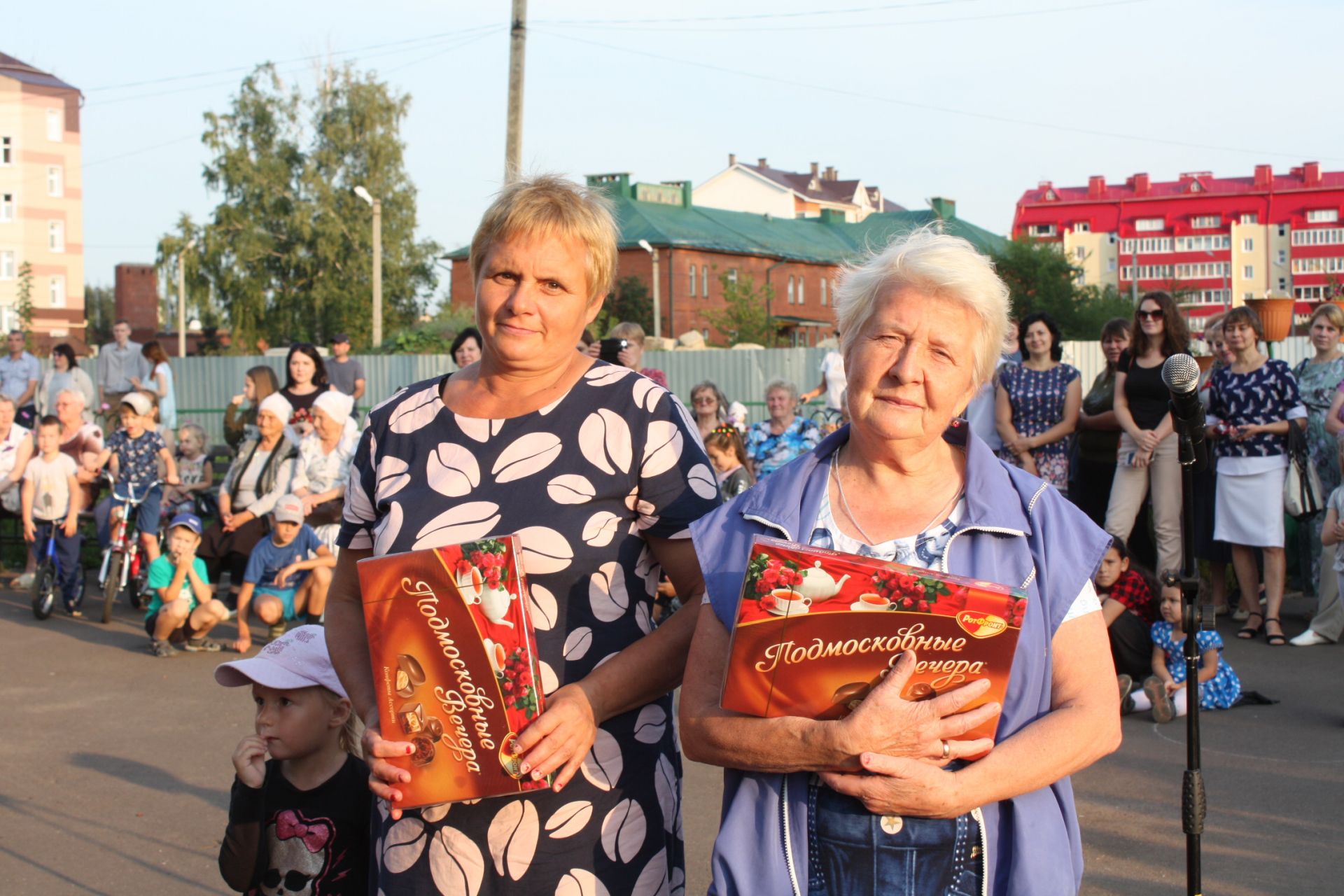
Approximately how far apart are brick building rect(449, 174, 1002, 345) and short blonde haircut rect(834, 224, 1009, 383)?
5697cm

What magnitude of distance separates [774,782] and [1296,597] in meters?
9.60

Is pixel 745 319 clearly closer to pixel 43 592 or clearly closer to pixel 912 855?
pixel 43 592

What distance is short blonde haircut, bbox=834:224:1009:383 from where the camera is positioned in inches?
95.0

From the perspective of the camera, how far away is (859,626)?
2.12 m

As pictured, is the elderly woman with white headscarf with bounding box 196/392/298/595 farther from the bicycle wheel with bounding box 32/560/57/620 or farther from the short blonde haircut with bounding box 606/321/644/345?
the short blonde haircut with bounding box 606/321/644/345

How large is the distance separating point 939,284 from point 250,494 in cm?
884

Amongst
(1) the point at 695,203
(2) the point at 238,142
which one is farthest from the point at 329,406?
(1) the point at 695,203

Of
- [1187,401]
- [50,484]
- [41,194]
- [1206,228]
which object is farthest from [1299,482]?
[1206,228]

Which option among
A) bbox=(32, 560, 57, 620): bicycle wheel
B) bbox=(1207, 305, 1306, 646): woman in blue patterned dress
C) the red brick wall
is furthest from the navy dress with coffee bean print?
the red brick wall

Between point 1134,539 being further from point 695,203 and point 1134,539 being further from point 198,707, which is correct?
point 695,203

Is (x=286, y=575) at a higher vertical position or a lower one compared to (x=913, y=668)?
lower

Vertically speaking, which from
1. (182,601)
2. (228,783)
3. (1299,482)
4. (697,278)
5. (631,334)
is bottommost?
(228,783)

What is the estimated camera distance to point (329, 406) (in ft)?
33.4

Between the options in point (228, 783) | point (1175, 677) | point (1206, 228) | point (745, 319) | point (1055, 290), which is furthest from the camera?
point (1206, 228)
